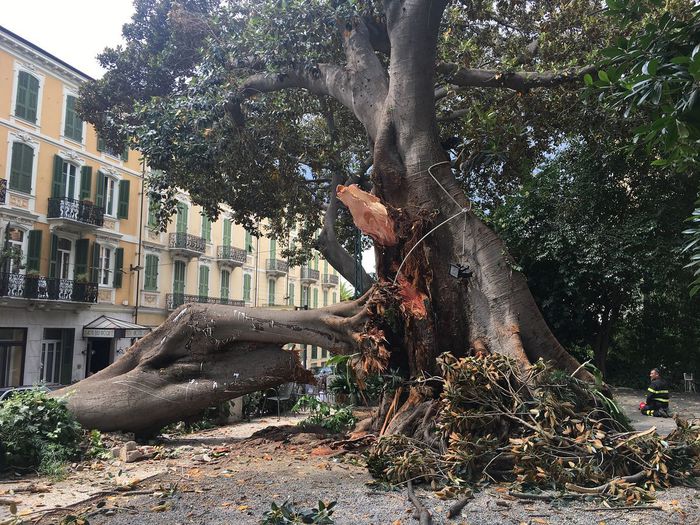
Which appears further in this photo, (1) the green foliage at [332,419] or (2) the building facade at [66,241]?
(2) the building facade at [66,241]

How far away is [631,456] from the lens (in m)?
5.90

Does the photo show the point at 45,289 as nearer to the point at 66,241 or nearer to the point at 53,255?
the point at 53,255

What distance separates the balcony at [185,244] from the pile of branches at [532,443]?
26.8 metres

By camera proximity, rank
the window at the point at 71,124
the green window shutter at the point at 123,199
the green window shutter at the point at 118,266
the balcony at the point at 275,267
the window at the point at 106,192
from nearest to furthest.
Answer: the window at the point at 71,124 → the window at the point at 106,192 → the green window shutter at the point at 118,266 → the green window shutter at the point at 123,199 → the balcony at the point at 275,267

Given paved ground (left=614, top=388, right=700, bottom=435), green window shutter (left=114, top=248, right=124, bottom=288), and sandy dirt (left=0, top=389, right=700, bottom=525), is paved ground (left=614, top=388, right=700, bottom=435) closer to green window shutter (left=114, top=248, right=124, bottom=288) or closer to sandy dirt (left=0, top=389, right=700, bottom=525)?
sandy dirt (left=0, top=389, right=700, bottom=525)

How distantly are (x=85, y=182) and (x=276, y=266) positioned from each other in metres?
17.6

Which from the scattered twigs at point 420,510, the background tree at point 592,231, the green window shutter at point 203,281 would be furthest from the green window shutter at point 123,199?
the scattered twigs at point 420,510

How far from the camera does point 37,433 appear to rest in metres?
6.90

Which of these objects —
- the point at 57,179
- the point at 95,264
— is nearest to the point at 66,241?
the point at 95,264

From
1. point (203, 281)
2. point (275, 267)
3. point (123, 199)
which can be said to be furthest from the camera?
point (275, 267)

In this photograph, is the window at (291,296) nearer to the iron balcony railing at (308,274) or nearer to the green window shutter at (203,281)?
the iron balcony railing at (308,274)

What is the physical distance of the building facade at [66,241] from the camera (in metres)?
22.4

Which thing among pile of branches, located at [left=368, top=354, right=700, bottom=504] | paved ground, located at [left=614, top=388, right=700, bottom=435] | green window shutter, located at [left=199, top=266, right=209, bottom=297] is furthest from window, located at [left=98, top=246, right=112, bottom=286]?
pile of branches, located at [left=368, top=354, right=700, bottom=504]

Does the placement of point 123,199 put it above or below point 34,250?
above
